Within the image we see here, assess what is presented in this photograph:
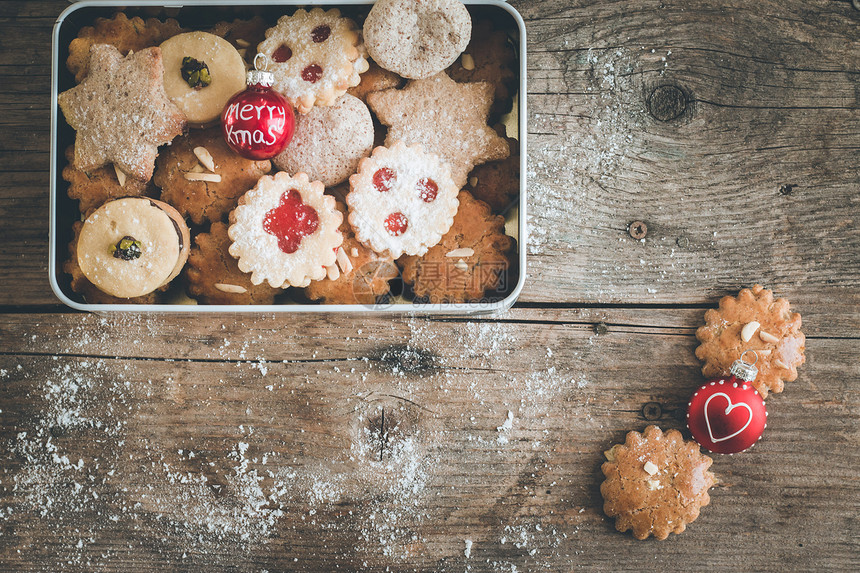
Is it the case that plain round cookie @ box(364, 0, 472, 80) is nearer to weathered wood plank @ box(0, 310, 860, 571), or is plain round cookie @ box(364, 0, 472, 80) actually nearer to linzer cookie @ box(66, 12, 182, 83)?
linzer cookie @ box(66, 12, 182, 83)

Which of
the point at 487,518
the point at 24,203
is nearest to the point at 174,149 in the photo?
the point at 24,203

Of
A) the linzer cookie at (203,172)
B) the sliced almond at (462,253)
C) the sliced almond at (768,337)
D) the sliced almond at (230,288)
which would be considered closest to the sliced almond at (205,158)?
the linzer cookie at (203,172)

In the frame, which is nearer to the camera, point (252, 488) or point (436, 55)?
point (436, 55)

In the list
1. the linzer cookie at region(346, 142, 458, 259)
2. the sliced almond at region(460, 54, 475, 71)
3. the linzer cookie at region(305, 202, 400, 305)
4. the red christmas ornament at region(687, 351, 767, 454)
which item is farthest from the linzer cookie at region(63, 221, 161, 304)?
the red christmas ornament at region(687, 351, 767, 454)

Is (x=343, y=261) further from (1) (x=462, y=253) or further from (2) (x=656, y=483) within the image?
(2) (x=656, y=483)

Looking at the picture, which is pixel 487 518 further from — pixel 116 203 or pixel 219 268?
pixel 116 203
